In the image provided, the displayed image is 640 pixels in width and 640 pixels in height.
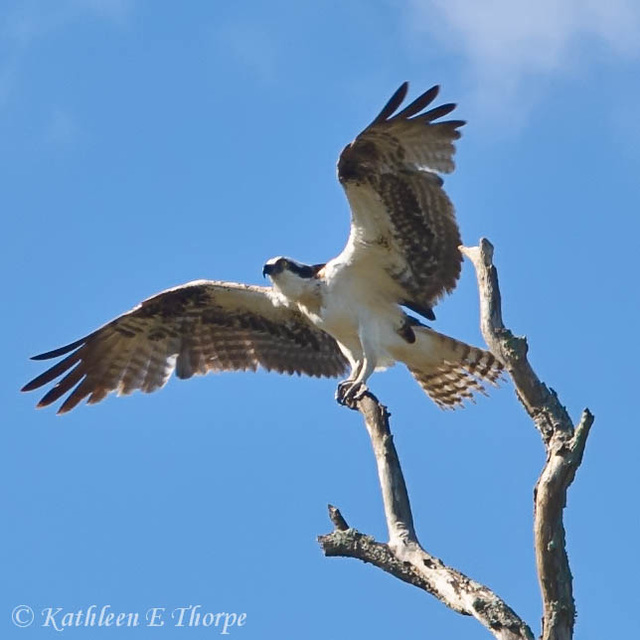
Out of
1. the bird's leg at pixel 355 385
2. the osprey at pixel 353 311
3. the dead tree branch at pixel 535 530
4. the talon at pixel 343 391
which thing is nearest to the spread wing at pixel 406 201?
the osprey at pixel 353 311

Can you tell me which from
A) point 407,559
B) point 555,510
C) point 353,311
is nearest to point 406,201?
point 353,311

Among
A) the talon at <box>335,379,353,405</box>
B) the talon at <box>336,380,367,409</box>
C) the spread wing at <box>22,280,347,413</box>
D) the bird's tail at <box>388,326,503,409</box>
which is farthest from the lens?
the spread wing at <box>22,280,347,413</box>

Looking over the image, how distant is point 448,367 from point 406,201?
1.31 meters

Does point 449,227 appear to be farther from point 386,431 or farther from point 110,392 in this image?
point 110,392

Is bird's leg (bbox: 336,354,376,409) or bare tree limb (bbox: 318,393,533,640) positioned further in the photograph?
bird's leg (bbox: 336,354,376,409)

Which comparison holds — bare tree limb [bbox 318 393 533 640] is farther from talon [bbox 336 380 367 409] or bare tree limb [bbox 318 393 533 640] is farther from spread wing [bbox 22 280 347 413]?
spread wing [bbox 22 280 347 413]

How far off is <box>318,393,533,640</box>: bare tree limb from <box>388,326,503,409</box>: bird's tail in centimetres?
200

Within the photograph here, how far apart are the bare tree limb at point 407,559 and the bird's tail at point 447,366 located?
1997 mm

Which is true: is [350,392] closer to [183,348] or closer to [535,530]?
[183,348]

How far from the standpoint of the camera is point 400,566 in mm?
7051

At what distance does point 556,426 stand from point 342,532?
124 centimetres

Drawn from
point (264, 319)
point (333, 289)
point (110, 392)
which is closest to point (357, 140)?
point (333, 289)

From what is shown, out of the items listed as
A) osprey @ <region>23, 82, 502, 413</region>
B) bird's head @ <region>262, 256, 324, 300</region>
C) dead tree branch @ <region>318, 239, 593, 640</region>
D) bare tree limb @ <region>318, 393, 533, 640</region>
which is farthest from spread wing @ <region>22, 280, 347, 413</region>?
dead tree branch @ <region>318, 239, 593, 640</region>

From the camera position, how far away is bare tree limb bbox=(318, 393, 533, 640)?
21.4 feet
